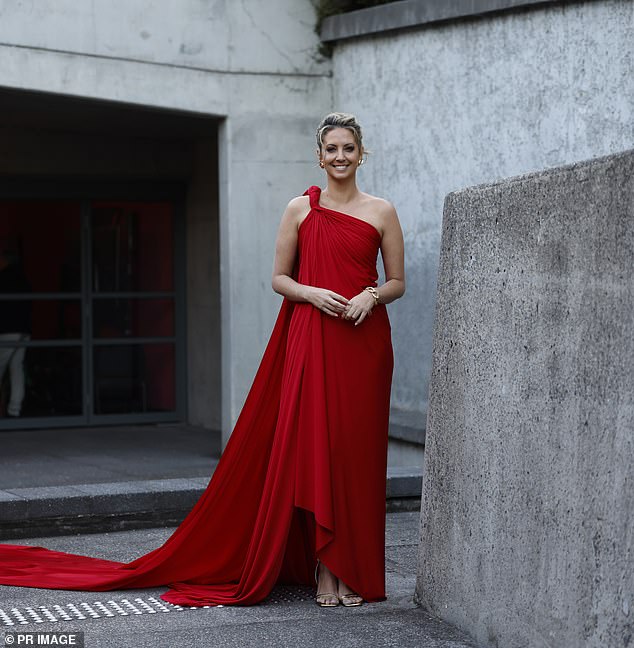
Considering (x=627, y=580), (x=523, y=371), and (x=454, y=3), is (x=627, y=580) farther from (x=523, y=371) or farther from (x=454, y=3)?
(x=454, y=3)

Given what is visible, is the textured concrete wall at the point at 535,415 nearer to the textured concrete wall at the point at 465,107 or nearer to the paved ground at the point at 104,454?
the textured concrete wall at the point at 465,107

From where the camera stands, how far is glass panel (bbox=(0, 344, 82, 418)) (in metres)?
12.8

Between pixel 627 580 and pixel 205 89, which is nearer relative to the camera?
pixel 627 580

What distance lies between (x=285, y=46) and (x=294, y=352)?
5365 mm

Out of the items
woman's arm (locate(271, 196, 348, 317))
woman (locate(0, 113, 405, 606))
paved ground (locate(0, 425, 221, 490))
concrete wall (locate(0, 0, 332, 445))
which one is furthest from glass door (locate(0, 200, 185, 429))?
woman's arm (locate(271, 196, 348, 317))

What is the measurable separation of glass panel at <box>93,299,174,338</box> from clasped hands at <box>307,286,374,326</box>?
814 centimetres

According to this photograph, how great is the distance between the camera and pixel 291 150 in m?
10.4

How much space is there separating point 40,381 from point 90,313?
2.79 feet

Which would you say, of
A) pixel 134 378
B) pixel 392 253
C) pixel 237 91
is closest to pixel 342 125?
pixel 392 253

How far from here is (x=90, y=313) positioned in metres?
13.2

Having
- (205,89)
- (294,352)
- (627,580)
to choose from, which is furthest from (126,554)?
(205,89)

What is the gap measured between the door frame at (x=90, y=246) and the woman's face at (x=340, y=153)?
25.3 ft

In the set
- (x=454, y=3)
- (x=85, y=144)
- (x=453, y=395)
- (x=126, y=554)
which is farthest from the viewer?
(x=85, y=144)

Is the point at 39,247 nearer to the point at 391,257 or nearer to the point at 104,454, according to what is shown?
the point at 104,454
